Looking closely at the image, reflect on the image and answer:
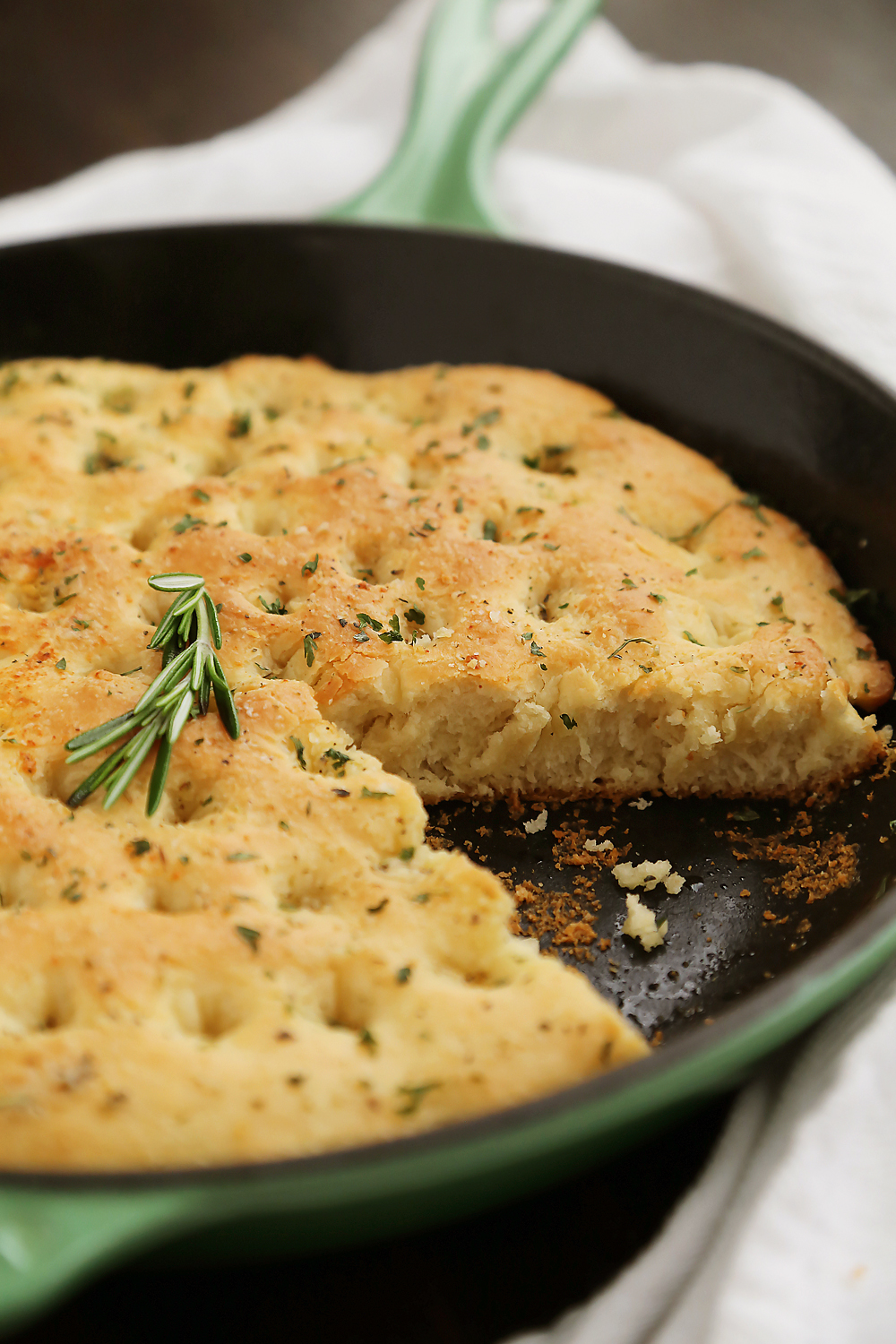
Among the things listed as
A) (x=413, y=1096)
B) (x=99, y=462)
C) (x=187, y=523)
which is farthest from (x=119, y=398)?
(x=413, y=1096)

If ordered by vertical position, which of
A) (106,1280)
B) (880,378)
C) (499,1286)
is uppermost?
(880,378)

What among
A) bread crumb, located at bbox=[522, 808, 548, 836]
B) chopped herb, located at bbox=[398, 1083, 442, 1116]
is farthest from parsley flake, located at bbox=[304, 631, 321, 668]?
chopped herb, located at bbox=[398, 1083, 442, 1116]

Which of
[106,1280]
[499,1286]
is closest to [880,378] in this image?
[499,1286]

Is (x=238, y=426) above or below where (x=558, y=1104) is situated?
below

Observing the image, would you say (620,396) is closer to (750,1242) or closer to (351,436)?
(351,436)

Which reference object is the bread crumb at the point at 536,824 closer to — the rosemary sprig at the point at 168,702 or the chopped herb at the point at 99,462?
the rosemary sprig at the point at 168,702

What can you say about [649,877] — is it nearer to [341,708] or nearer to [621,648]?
[621,648]
